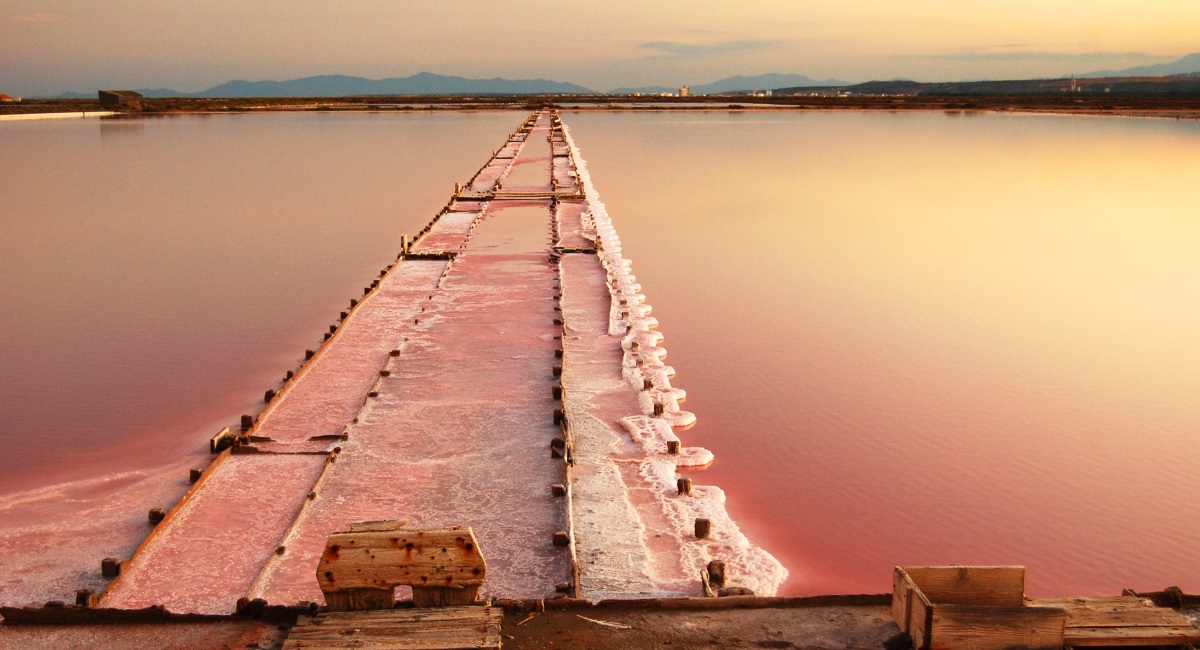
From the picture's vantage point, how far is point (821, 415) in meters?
6.20

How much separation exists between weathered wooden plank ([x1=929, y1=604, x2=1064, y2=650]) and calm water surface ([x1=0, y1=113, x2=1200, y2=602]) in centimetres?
121

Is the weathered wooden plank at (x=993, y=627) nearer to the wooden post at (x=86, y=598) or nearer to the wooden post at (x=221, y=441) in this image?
the wooden post at (x=86, y=598)

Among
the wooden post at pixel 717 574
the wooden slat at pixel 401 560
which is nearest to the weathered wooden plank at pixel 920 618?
Answer: the wooden post at pixel 717 574

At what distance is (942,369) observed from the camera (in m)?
7.10

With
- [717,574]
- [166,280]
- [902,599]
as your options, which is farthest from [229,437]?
[166,280]

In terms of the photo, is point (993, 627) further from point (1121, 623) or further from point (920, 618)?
point (1121, 623)

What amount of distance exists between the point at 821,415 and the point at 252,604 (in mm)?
3629

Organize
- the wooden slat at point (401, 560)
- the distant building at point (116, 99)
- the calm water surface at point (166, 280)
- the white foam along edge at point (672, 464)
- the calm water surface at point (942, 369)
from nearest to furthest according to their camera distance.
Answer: the wooden slat at point (401, 560) → the white foam along edge at point (672, 464) → the calm water surface at point (942, 369) → the calm water surface at point (166, 280) → the distant building at point (116, 99)

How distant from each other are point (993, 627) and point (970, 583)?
0.16 meters

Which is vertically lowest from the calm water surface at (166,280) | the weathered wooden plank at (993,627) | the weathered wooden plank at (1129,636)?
the calm water surface at (166,280)

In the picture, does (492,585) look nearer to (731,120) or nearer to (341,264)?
(341,264)

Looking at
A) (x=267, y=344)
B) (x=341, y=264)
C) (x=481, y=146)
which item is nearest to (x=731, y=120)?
(x=481, y=146)

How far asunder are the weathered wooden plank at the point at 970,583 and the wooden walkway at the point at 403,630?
114 cm

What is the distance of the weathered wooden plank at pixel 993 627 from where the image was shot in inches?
117
